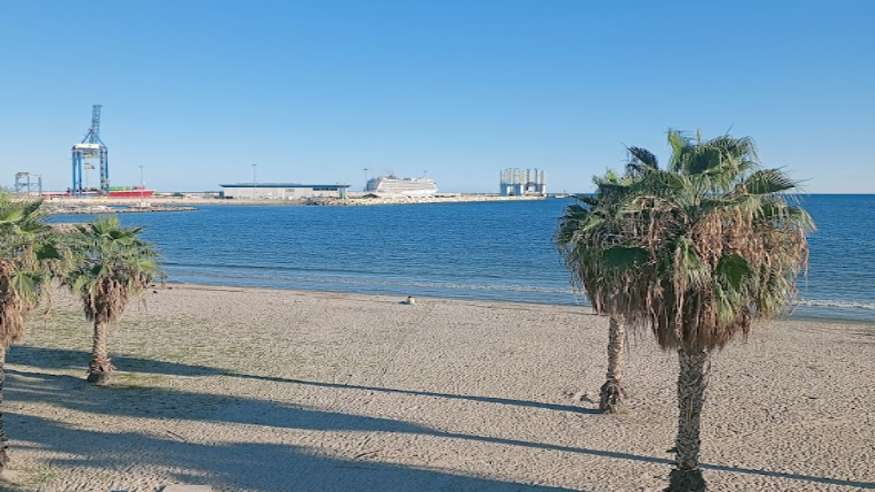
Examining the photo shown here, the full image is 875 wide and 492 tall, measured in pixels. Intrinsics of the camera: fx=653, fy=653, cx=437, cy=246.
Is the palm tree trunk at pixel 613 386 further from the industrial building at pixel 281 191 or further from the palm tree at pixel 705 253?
the industrial building at pixel 281 191

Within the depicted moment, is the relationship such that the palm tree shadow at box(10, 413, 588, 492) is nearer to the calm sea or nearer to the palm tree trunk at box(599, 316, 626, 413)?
the palm tree trunk at box(599, 316, 626, 413)

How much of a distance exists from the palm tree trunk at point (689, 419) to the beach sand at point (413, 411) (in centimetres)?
67

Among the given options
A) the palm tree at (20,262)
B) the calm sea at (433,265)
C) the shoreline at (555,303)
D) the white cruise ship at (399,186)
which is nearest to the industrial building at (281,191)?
the white cruise ship at (399,186)

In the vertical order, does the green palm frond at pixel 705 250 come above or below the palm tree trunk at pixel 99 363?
above

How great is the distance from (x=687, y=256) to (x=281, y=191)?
177656 mm

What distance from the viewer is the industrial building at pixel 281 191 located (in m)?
176

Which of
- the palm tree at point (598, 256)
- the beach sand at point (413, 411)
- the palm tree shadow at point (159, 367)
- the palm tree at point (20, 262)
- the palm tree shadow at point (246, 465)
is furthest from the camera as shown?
the palm tree shadow at point (159, 367)

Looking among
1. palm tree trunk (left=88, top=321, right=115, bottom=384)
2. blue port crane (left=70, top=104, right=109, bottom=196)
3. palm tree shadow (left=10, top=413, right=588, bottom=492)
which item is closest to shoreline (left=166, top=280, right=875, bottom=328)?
palm tree shadow (left=10, top=413, right=588, bottom=492)

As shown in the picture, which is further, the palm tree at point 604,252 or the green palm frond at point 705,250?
the palm tree at point 604,252

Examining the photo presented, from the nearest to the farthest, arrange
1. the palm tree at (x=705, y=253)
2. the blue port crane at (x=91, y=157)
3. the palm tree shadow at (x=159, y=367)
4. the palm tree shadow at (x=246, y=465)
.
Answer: the palm tree at (x=705, y=253) → the palm tree shadow at (x=246, y=465) → the palm tree shadow at (x=159, y=367) → the blue port crane at (x=91, y=157)

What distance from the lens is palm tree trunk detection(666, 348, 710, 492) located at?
7.47m

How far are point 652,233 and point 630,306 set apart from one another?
890mm

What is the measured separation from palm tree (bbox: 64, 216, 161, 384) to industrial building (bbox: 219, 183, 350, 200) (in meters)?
163

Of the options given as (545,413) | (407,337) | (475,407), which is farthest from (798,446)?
(407,337)
